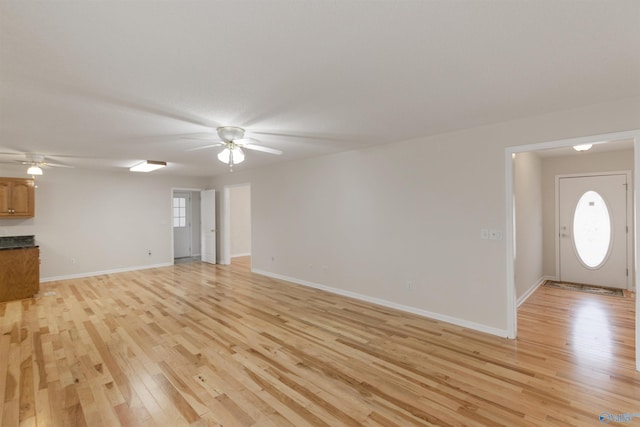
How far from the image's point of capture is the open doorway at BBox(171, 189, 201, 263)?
9325mm

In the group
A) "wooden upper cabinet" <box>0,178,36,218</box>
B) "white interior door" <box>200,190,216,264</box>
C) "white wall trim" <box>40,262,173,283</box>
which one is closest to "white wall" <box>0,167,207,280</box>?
"white wall trim" <box>40,262,173,283</box>


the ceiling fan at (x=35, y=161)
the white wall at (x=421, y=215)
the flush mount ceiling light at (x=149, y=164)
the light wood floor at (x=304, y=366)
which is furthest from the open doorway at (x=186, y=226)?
the white wall at (x=421, y=215)

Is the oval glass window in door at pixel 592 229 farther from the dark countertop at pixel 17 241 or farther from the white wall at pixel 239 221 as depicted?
the dark countertop at pixel 17 241

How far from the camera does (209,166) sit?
6582 millimetres

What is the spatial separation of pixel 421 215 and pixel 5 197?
24.9 ft

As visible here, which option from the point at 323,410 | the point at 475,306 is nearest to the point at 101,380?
the point at 323,410

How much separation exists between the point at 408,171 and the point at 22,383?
479 cm

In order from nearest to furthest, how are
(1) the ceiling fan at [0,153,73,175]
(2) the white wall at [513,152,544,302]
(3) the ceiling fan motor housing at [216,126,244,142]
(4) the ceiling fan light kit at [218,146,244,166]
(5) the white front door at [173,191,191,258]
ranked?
(3) the ceiling fan motor housing at [216,126,244,142] < (4) the ceiling fan light kit at [218,146,244,166] < (2) the white wall at [513,152,544,302] < (1) the ceiling fan at [0,153,73,175] < (5) the white front door at [173,191,191,258]

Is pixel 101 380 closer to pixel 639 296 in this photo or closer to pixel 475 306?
pixel 475 306

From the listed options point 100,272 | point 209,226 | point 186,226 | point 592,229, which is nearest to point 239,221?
point 209,226

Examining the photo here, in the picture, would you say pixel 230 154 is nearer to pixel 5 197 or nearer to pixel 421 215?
pixel 421 215

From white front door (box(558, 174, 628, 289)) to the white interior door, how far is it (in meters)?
8.18

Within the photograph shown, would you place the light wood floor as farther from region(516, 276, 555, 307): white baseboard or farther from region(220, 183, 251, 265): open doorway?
region(220, 183, 251, 265): open doorway

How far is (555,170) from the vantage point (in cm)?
601
